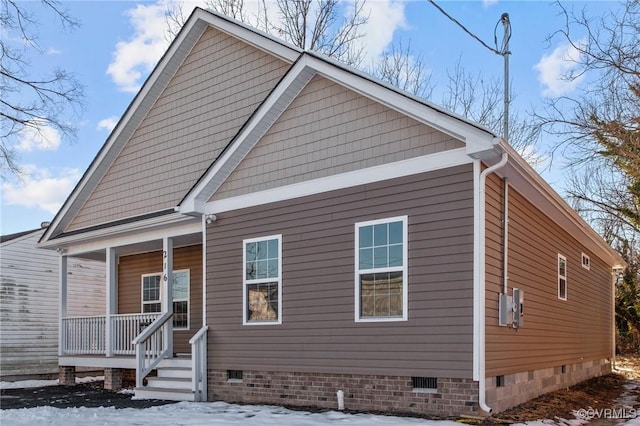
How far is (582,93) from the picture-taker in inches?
546

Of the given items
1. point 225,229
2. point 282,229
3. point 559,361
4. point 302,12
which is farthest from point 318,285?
point 302,12

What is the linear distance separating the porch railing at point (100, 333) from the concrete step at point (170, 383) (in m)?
1.53

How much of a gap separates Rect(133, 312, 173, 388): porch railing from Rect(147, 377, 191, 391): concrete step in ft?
0.80

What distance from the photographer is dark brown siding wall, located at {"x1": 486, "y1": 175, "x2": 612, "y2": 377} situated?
8.74 metres

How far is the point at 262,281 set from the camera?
430 inches

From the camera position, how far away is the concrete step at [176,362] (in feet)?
39.6

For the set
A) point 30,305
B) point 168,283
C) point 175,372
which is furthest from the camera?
point 30,305

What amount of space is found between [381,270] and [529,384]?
11.0 feet

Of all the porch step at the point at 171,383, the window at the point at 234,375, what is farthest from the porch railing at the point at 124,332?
the window at the point at 234,375

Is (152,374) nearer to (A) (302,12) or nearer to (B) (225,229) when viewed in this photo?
(B) (225,229)

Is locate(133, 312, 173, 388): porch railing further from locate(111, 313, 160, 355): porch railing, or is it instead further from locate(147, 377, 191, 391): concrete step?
locate(111, 313, 160, 355): porch railing

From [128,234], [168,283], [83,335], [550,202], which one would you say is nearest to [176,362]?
[168,283]

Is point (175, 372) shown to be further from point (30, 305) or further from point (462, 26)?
point (462, 26)

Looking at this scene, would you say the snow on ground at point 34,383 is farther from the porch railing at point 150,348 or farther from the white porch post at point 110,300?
the porch railing at point 150,348
